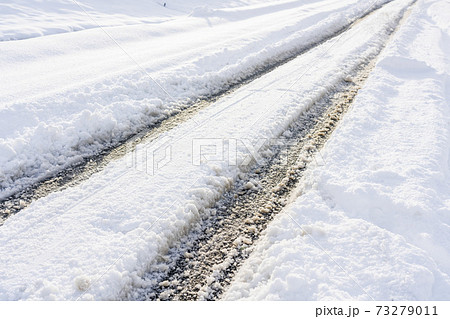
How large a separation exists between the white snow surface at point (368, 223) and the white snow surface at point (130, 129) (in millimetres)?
1125

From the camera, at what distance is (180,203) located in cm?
466

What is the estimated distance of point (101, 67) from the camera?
29.1 feet

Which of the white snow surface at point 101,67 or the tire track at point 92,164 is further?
the white snow surface at point 101,67

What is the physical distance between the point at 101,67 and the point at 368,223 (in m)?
7.23

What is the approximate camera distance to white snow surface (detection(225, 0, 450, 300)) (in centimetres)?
Answer: 353

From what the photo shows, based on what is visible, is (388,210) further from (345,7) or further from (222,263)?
(345,7)

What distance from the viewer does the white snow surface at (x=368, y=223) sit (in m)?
3.53

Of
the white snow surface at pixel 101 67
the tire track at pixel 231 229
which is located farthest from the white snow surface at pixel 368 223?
the white snow surface at pixel 101 67

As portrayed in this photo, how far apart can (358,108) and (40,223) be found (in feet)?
19.8

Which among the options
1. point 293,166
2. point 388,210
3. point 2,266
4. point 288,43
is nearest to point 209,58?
point 288,43

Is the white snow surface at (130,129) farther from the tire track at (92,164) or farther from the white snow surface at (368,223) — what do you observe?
the white snow surface at (368,223)

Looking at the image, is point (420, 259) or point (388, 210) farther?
point (388, 210)

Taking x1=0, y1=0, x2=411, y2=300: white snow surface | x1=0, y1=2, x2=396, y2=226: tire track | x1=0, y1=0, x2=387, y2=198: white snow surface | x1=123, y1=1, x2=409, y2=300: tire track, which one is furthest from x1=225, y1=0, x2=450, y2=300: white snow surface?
x1=0, y1=0, x2=387, y2=198: white snow surface

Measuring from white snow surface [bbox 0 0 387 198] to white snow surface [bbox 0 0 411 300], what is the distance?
1.5 inches
